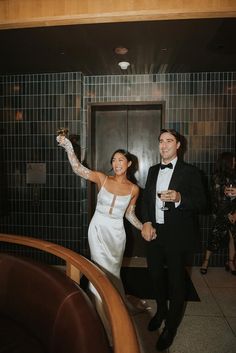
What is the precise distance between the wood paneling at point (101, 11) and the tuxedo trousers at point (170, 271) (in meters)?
1.89

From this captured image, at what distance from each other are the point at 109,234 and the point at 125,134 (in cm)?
232

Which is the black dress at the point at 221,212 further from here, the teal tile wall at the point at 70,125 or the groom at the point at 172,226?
the groom at the point at 172,226

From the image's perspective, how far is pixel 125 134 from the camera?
4.57 meters

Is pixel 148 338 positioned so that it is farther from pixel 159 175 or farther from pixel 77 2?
pixel 77 2

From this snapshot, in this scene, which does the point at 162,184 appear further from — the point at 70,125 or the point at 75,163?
the point at 70,125

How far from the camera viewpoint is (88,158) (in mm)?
4434

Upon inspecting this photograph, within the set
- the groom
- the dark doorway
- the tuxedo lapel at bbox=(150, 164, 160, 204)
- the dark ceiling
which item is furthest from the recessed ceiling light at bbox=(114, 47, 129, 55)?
the tuxedo lapel at bbox=(150, 164, 160, 204)

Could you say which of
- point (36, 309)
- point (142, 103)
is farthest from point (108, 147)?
point (36, 309)

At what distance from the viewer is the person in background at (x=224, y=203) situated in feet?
11.9

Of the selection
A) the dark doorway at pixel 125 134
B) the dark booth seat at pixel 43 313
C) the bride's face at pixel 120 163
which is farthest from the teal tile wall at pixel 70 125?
the dark booth seat at pixel 43 313

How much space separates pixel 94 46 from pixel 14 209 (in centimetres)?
290

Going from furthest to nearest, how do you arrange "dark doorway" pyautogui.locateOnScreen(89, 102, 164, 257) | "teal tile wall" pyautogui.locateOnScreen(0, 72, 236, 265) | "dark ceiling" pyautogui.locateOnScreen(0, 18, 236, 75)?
1. "dark doorway" pyautogui.locateOnScreen(89, 102, 164, 257)
2. "teal tile wall" pyautogui.locateOnScreen(0, 72, 236, 265)
3. "dark ceiling" pyautogui.locateOnScreen(0, 18, 236, 75)

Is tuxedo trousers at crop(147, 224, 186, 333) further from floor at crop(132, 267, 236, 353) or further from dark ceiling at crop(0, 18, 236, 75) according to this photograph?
dark ceiling at crop(0, 18, 236, 75)

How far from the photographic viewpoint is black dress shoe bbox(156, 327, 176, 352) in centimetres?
228
